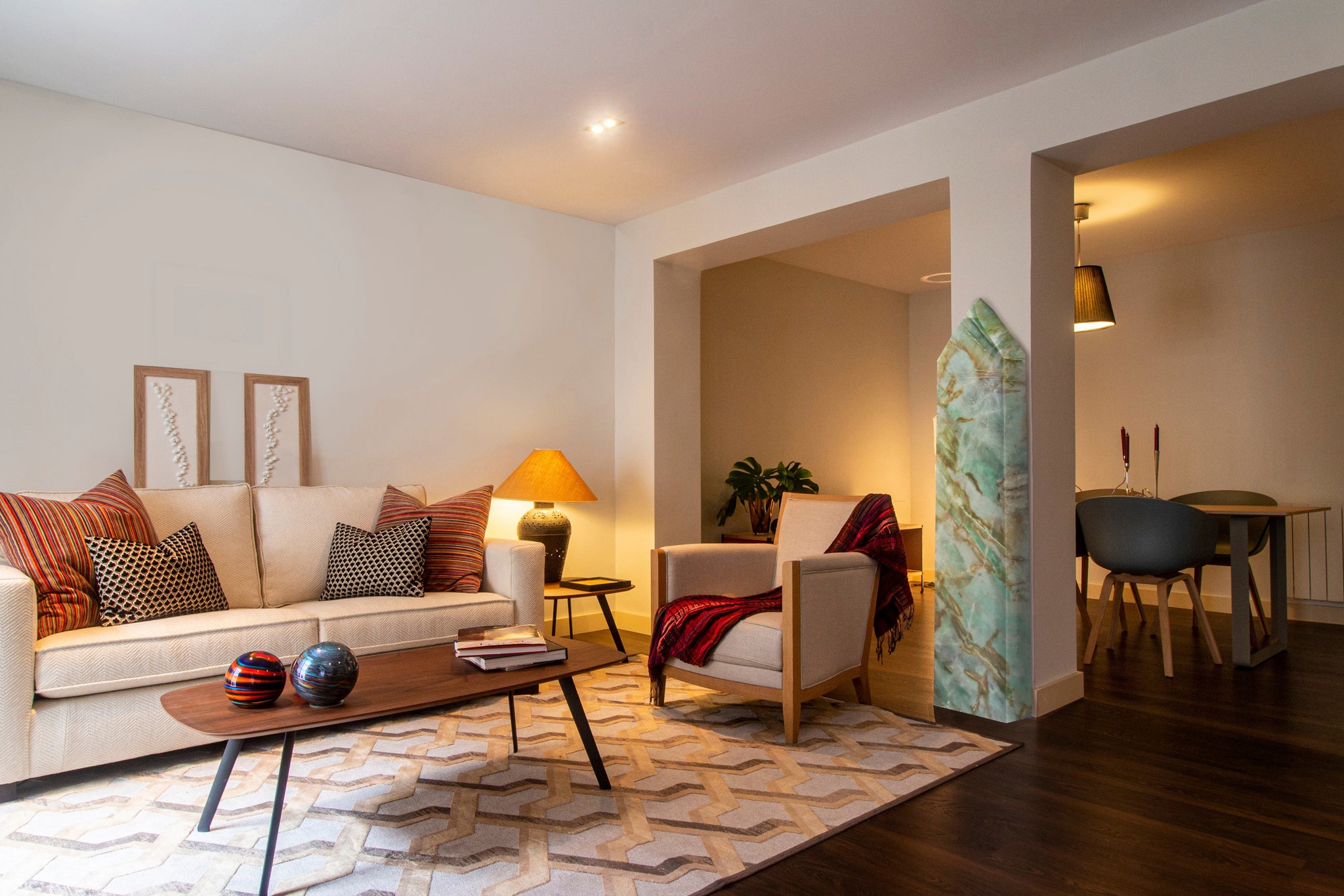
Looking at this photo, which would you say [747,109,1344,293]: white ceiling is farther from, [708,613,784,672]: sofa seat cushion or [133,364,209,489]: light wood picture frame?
[133,364,209,489]: light wood picture frame

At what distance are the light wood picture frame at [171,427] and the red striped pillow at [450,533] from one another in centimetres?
83

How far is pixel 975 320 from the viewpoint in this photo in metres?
3.42

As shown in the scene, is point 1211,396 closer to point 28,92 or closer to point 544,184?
point 544,184

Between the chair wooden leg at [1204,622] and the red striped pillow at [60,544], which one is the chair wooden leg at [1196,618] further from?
the red striped pillow at [60,544]

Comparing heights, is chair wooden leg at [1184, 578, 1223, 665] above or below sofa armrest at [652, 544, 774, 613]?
below

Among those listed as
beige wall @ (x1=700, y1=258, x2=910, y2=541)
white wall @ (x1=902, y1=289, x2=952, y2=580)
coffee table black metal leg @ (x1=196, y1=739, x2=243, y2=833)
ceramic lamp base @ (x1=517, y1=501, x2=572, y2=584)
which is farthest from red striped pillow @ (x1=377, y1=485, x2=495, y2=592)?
white wall @ (x1=902, y1=289, x2=952, y2=580)

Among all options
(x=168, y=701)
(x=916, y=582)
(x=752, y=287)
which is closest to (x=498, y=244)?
(x=752, y=287)

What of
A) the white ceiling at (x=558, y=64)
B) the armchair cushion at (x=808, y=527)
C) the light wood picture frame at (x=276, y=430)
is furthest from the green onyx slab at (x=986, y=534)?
the light wood picture frame at (x=276, y=430)

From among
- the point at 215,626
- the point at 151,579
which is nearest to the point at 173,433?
the point at 151,579

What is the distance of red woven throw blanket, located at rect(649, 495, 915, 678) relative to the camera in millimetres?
3199

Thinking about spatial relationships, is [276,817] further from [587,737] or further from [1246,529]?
[1246,529]

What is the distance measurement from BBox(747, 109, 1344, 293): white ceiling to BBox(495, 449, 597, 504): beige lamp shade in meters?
2.50

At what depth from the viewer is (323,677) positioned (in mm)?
2025

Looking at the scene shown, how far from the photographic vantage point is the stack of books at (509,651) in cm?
244
